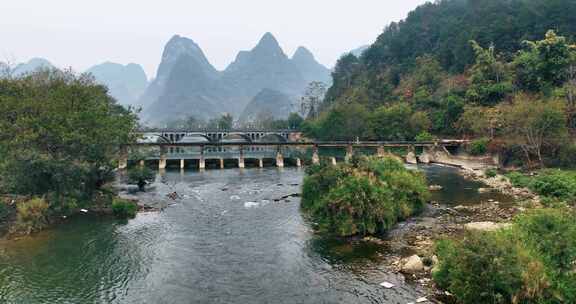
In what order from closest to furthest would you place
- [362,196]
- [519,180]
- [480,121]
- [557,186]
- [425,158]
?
[362,196] < [557,186] < [519,180] < [480,121] < [425,158]

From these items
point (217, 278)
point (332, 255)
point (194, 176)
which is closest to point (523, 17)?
point (194, 176)

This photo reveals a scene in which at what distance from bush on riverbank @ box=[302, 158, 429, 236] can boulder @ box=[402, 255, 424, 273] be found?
214 inches

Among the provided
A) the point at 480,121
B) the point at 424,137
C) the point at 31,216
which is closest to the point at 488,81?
the point at 480,121

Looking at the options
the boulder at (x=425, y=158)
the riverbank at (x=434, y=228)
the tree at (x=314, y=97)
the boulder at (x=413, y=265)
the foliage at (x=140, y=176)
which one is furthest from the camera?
the tree at (x=314, y=97)

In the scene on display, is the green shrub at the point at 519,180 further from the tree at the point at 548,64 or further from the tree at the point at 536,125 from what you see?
the tree at the point at 548,64

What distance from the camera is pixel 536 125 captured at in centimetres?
4975

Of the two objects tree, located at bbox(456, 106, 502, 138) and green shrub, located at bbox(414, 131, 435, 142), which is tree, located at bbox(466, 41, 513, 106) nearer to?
tree, located at bbox(456, 106, 502, 138)

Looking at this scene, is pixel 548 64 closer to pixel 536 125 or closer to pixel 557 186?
pixel 536 125

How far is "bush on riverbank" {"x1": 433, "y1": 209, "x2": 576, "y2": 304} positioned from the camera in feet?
48.0

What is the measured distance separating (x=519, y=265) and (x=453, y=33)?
113 meters

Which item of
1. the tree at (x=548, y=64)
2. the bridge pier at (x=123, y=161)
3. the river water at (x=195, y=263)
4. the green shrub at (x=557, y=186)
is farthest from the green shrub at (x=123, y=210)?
the tree at (x=548, y=64)

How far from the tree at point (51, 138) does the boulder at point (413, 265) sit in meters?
27.6

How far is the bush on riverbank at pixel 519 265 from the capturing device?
14633mm

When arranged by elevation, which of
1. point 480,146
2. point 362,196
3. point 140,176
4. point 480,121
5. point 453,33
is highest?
point 453,33
